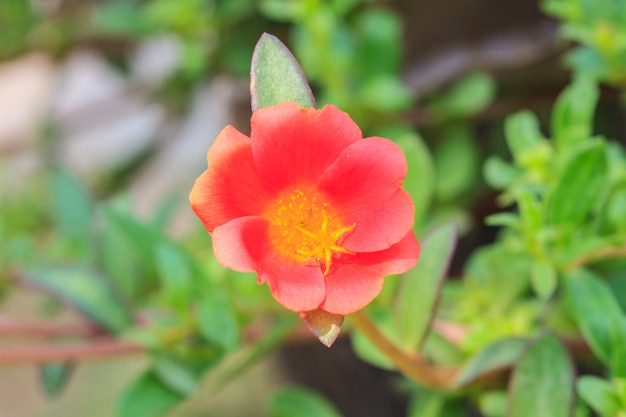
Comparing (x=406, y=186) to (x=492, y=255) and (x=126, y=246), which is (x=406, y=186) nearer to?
(x=492, y=255)

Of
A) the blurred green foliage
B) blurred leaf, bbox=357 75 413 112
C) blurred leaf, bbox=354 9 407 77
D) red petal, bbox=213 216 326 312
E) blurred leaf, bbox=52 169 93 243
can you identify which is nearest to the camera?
red petal, bbox=213 216 326 312

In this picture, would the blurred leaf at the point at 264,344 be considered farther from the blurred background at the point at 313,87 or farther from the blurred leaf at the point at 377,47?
the blurred leaf at the point at 377,47

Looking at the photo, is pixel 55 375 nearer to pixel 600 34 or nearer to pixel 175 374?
pixel 175 374

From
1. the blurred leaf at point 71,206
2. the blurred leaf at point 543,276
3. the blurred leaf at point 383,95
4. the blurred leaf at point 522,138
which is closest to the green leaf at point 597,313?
the blurred leaf at point 543,276

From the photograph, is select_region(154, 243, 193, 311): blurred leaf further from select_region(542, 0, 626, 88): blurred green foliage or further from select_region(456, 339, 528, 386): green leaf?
select_region(542, 0, 626, 88): blurred green foliage

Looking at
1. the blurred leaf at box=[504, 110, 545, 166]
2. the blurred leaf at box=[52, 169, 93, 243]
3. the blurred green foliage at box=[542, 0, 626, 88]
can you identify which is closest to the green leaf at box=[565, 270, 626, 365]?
the blurred leaf at box=[504, 110, 545, 166]

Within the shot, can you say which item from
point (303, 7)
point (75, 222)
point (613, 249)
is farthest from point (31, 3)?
point (613, 249)
